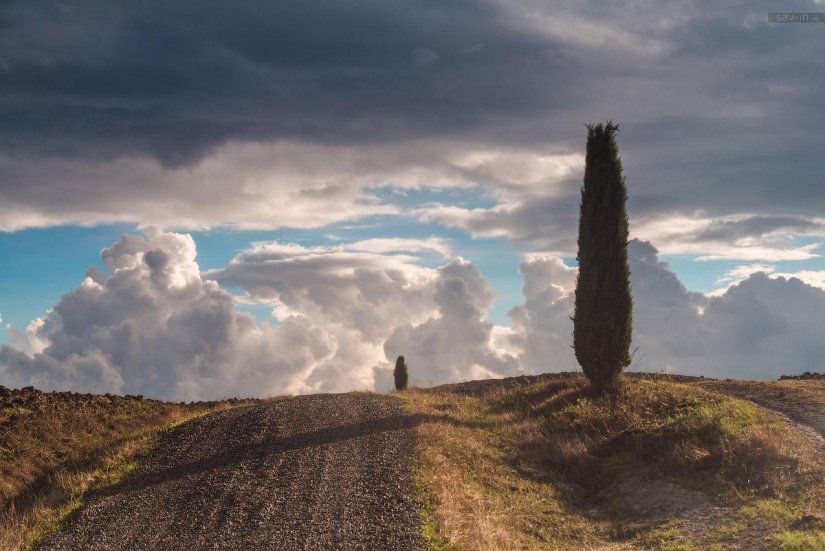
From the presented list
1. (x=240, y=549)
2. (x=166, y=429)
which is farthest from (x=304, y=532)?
(x=166, y=429)

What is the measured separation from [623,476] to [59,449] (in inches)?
527

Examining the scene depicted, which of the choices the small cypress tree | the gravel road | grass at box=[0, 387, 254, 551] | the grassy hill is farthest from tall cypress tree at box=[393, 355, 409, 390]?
the gravel road

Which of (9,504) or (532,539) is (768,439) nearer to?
(532,539)

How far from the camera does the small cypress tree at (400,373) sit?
27141 mm

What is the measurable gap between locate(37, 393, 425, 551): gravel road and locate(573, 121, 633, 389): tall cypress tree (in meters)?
7.07

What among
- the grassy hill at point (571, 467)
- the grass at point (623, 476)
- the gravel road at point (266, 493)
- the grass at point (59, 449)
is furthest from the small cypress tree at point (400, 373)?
the gravel road at point (266, 493)

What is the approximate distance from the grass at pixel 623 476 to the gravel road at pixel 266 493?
77cm

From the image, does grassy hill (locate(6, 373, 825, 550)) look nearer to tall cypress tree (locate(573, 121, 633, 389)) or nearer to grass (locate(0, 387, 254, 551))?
grass (locate(0, 387, 254, 551))

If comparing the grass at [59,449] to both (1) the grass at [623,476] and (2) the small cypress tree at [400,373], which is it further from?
(2) the small cypress tree at [400,373]

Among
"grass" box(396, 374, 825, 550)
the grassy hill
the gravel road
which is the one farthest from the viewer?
the grassy hill

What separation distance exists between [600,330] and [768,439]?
6760mm

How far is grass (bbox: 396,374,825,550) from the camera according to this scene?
9.14 metres

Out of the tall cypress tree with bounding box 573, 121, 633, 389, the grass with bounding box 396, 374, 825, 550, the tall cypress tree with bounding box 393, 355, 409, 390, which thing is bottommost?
the grass with bounding box 396, 374, 825, 550

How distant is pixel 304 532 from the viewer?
8766mm
